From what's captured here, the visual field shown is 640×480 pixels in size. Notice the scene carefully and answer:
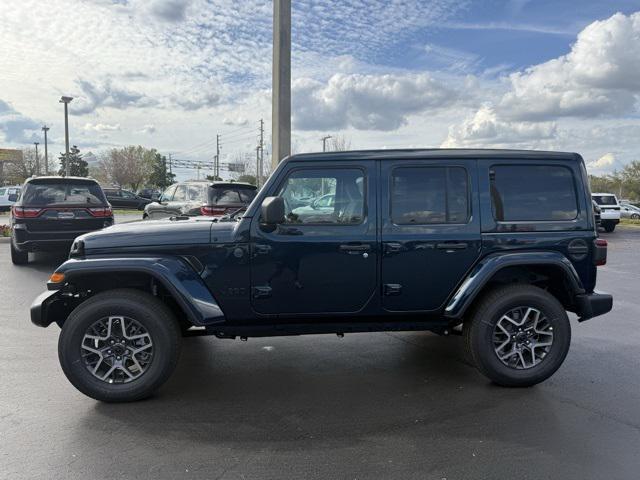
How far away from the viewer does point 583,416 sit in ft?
12.6

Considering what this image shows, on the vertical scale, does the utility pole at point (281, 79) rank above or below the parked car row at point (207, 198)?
above

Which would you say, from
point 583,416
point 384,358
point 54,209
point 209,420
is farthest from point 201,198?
point 583,416

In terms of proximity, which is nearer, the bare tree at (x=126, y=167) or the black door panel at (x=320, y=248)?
the black door panel at (x=320, y=248)

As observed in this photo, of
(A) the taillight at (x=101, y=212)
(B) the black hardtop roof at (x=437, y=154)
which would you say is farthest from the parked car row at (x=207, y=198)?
(B) the black hardtop roof at (x=437, y=154)

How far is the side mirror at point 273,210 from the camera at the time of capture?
402cm

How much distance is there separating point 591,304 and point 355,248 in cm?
208

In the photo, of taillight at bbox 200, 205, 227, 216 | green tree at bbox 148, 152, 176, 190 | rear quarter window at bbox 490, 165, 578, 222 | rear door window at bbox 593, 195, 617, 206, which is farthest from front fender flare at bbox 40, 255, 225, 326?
green tree at bbox 148, 152, 176, 190

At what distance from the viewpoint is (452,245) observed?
14.3ft

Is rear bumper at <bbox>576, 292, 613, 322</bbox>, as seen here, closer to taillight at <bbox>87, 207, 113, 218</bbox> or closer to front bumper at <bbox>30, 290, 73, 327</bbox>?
front bumper at <bbox>30, 290, 73, 327</bbox>

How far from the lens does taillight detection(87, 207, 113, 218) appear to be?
10.5 metres

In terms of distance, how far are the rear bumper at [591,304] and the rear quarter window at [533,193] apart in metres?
0.70

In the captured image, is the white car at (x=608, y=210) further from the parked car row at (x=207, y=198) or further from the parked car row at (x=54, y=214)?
the parked car row at (x=54, y=214)

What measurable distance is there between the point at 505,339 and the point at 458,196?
49.4 inches

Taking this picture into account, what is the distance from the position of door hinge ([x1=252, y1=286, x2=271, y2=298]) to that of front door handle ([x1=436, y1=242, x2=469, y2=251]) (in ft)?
4.68
